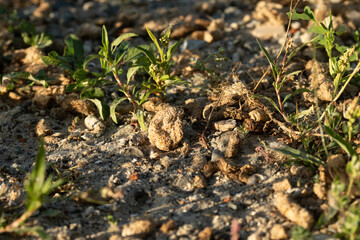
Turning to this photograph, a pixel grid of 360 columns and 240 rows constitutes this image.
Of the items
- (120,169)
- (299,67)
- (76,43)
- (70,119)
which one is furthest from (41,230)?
(299,67)

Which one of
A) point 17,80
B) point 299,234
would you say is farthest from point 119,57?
point 299,234

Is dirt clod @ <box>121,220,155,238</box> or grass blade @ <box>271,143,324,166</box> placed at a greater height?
grass blade @ <box>271,143,324,166</box>

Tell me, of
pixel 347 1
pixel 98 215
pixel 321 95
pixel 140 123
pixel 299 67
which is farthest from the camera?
pixel 347 1

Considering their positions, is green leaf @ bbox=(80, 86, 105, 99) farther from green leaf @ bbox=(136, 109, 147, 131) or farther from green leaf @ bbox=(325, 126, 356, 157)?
green leaf @ bbox=(325, 126, 356, 157)

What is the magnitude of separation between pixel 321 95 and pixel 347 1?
2.35 meters

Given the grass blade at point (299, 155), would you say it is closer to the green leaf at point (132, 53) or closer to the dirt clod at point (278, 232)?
the dirt clod at point (278, 232)

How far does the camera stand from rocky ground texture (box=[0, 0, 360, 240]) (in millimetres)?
2348

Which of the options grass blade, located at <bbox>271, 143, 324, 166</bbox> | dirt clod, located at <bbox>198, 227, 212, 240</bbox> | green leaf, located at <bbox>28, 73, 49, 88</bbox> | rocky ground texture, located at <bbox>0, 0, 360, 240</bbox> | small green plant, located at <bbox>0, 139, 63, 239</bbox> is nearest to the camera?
small green plant, located at <bbox>0, 139, 63, 239</bbox>

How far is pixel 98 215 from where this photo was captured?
2.43 m

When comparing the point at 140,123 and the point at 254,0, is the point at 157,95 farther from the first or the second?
the point at 254,0

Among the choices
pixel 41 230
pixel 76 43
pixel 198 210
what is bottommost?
pixel 198 210

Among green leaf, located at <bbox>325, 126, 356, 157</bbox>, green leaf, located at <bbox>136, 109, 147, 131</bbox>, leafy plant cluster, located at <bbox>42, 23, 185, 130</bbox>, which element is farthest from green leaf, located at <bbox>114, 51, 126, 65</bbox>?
green leaf, located at <bbox>325, 126, 356, 157</bbox>

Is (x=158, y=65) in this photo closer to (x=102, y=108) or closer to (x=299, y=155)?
(x=102, y=108)

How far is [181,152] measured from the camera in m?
2.96
